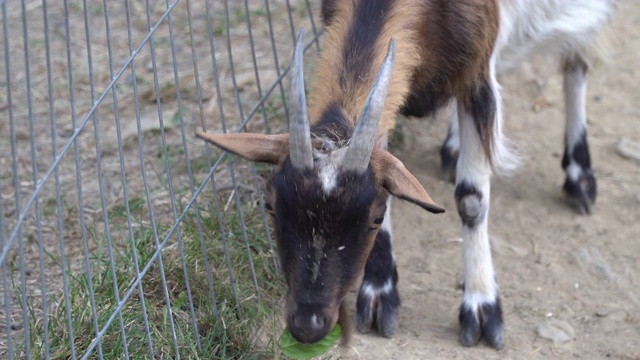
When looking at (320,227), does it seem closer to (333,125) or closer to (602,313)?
(333,125)

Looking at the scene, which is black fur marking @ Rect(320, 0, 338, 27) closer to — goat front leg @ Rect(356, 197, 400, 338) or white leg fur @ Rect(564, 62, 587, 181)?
goat front leg @ Rect(356, 197, 400, 338)

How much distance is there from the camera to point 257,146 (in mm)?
3670

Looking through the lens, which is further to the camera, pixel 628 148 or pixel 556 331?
pixel 628 148

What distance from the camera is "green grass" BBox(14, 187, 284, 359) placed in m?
4.01

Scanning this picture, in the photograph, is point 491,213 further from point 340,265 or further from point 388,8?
point 340,265

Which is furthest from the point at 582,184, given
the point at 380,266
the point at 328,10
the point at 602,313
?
the point at 328,10

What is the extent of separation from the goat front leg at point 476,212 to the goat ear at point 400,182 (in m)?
1.24

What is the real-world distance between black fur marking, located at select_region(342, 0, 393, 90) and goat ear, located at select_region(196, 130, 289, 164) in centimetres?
47

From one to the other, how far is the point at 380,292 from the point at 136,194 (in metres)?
1.67

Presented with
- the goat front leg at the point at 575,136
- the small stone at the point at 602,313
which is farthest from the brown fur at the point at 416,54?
the goat front leg at the point at 575,136

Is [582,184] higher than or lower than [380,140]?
lower

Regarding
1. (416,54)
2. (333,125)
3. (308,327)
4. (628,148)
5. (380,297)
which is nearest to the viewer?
(308,327)

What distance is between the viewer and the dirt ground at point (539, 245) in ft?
15.4

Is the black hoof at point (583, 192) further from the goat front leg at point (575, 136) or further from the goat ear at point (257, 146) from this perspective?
the goat ear at point (257, 146)
